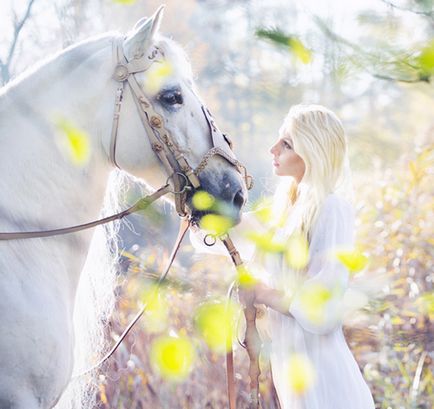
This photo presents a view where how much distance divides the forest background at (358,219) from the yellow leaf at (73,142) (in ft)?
0.92

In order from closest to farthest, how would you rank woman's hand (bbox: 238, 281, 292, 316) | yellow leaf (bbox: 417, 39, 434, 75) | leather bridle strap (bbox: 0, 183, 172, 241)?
1. yellow leaf (bbox: 417, 39, 434, 75)
2. leather bridle strap (bbox: 0, 183, 172, 241)
3. woman's hand (bbox: 238, 281, 292, 316)

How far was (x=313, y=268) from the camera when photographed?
2.48 meters

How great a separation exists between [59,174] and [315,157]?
0.93 m

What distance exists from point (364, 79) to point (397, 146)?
662 centimetres

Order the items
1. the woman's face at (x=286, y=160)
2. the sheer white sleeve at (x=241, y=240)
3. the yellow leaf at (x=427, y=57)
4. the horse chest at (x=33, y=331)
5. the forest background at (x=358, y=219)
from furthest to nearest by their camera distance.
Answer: the sheer white sleeve at (x=241, y=240), the woman's face at (x=286, y=160), the horse chest at (x=33, y=331), the forest background at (x=358, y=219), the yellow leaf at (x=427, y=57)

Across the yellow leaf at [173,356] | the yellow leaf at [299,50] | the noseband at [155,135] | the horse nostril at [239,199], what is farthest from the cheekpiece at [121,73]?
the yellow leaf at [299,50]

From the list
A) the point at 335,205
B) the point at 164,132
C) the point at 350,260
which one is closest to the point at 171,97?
the point at 164,132

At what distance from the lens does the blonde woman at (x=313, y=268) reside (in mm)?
2461

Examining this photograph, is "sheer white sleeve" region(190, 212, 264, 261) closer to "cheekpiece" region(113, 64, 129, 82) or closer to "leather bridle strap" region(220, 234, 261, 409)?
"leather bridle strap" region(220, 234, 261, 409)

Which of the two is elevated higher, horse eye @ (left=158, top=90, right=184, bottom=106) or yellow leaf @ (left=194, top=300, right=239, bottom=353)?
horse eye @ (left=158, top=90, right=184, bottom=106)

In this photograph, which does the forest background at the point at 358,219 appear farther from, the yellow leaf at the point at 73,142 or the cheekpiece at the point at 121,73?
the cheekpiece at the point at 121,73

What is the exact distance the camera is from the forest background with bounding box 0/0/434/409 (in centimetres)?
112

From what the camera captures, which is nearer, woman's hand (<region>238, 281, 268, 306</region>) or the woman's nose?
woman's hand (<region>238, 281, 268, 306</region>)

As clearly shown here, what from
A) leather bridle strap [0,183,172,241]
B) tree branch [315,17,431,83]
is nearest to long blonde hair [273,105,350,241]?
leather bridle strap [0,183,172,241]
